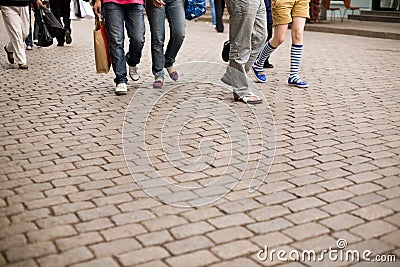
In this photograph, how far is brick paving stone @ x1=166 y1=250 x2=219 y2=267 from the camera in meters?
3.11

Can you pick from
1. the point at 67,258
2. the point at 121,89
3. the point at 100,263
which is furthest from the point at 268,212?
the point at 121,89

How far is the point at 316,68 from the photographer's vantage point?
31.6 feet

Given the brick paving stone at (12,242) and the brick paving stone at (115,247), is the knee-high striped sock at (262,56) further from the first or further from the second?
the brick paving stone at (12,242)

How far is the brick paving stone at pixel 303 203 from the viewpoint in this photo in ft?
12.6

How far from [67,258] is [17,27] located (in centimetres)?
694

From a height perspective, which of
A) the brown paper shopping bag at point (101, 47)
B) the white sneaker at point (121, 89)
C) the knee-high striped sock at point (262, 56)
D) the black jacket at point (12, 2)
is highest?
the black jacket at point (12, 2)

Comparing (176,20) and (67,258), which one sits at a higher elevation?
(176,20)

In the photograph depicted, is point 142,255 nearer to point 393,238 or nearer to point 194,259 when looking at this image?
point 194,259

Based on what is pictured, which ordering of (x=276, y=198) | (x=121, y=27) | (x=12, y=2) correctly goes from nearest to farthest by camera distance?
(x=276, y=198)
(x=121, y=27)
(x=12, y=2)

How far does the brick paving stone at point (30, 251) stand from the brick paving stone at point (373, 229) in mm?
1700

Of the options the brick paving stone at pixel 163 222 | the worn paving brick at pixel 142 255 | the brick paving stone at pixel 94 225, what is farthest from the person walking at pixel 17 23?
the worn paving brick at pixel 142 255

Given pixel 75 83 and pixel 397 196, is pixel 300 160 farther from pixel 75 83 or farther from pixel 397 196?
pixel 75 83

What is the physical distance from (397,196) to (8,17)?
7132mm

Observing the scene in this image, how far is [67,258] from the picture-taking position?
316 centimetres
